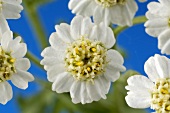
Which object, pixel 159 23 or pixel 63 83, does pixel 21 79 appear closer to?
pixel 63 83

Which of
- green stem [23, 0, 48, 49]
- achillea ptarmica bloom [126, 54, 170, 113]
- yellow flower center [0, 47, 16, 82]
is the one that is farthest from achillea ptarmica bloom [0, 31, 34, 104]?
green stem [23, 0, 48, 49]

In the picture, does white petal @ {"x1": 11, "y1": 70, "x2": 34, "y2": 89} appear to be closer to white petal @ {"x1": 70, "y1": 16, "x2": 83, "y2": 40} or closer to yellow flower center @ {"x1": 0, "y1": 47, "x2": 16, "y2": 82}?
yellow flower center @ {"x1": 0, "y1": 47, "x2": 16, "y2": 82}

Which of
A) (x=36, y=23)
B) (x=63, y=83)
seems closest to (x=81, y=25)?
(x=63, y=83)

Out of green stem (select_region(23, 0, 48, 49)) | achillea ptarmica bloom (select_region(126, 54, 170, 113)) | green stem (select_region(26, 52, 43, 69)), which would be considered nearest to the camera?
achillea ptarmica bloom (select_region(126, 54, 170, 113))

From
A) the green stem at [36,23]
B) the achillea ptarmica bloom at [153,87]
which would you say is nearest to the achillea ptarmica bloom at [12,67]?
the achillea ptarmica bloom at [153,87]

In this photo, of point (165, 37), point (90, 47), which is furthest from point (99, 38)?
point (165, 37)

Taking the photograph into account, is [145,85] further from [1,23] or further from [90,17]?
[1,23]
